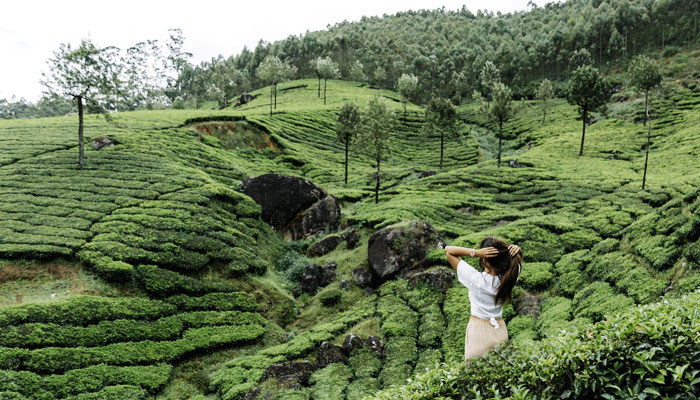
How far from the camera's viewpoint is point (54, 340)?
16.7m

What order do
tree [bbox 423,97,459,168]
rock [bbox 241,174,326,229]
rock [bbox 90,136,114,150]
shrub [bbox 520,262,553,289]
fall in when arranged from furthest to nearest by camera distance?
tree [bbox 423,97,459,168] → rock [bbox 90,136,114,150] → rock [bbox 241,174,326,229] → shrub [bbox 520,262,553,289]

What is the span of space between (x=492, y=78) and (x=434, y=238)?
335 feet

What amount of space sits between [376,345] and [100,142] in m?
38.6

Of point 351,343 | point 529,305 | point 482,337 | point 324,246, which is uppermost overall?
point 482,337

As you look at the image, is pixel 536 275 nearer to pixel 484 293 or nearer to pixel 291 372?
pixel 291 372

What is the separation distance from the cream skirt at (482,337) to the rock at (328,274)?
2185 centimetres

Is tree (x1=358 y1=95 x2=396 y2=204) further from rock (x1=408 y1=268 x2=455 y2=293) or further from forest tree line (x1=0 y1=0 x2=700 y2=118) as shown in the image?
forest tree line (x1=0 y1=0 x2=700 y2=118)

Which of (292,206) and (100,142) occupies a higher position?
(100,142)

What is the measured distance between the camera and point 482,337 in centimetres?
586

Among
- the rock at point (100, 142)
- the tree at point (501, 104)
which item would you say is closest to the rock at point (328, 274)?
the rock at point (100, 142)

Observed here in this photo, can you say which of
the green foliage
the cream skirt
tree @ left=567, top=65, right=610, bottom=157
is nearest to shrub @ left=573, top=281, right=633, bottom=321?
the green foliage

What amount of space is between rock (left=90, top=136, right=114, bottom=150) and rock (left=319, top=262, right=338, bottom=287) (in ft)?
97.8

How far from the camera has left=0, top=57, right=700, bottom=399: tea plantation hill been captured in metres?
14.2

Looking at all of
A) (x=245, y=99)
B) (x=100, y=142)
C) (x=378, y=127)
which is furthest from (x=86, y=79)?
(x=245, y=99)
